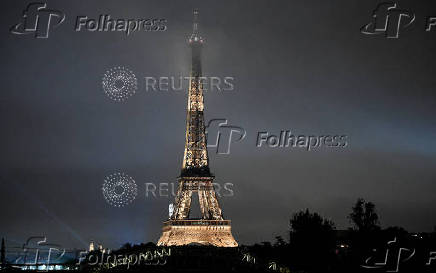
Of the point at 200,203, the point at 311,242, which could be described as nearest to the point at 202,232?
the point at 200,203

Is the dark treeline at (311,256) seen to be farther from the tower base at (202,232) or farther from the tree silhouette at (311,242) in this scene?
the tower base at (202,232)

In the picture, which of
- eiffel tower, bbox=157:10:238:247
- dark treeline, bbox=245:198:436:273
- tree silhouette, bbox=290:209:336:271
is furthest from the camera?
eiffel tower, bbox=157:10:238:247

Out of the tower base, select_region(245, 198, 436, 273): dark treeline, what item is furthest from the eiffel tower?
select_region(245, 198, 436, 273): dark treeline

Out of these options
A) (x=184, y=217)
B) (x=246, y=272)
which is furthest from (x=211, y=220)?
(x=246, y=272)

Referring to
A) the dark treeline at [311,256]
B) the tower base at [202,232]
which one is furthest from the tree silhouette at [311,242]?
the tower base at [202,232]

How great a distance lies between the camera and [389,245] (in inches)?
3659

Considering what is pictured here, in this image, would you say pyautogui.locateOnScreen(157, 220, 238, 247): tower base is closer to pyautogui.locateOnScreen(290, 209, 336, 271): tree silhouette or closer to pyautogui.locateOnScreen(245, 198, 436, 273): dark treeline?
pyautogui.locateOnScreen(245, 198, 436, 273): dark treeline

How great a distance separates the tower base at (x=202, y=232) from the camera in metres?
134

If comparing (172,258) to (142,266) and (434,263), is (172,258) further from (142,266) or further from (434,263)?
(434,263)

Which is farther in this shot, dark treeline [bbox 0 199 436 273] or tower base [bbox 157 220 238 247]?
tower base [bbox 157 220 238 247]

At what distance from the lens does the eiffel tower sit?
134m

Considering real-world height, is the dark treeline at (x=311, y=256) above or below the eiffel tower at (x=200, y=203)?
below

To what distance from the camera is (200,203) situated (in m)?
137

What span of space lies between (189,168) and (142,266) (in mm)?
37981
